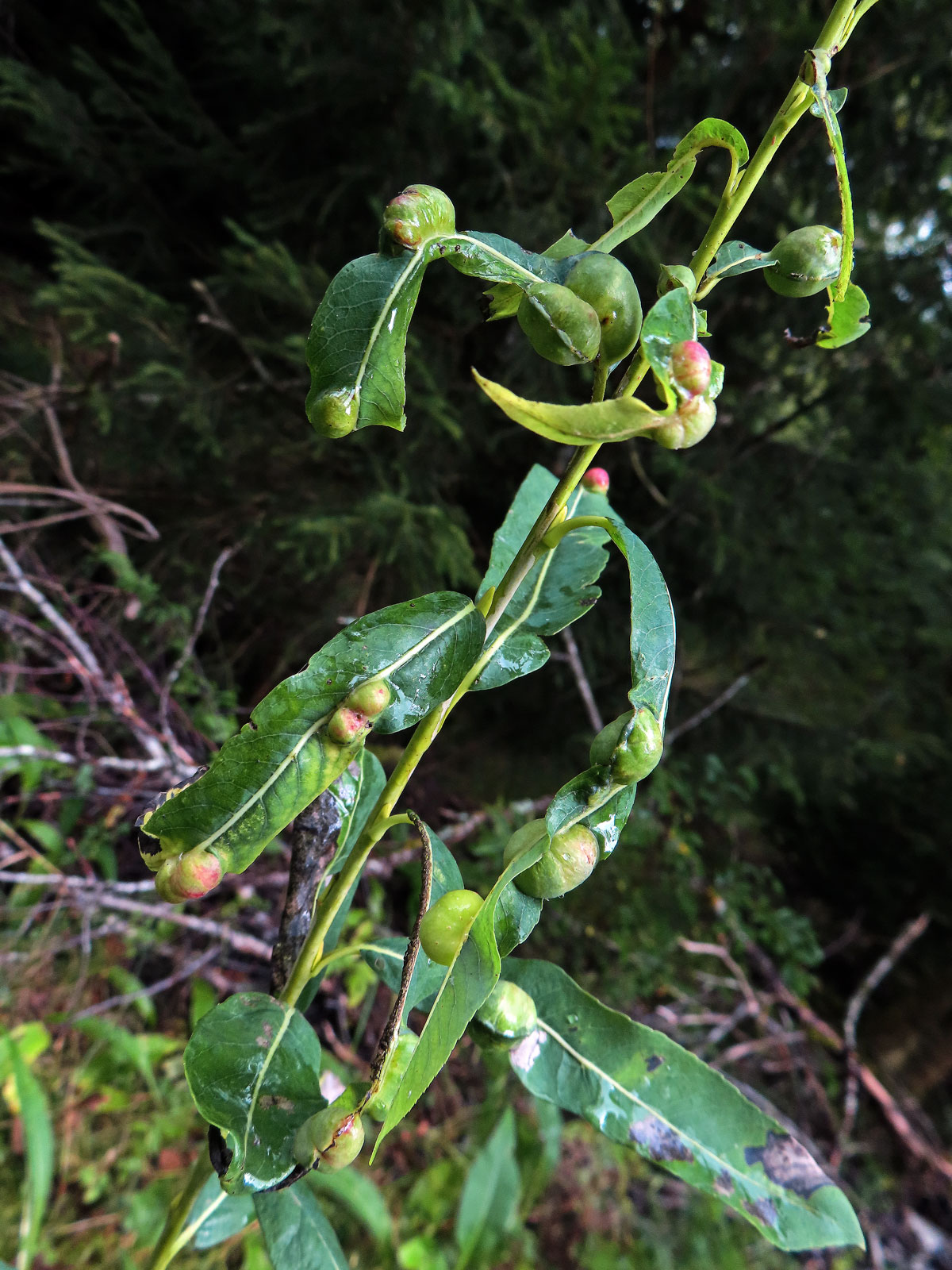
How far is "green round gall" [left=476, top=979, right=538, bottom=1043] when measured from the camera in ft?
1.91

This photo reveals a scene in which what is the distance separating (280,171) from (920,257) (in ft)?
6.89

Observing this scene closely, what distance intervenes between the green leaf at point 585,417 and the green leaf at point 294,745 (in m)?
0.18

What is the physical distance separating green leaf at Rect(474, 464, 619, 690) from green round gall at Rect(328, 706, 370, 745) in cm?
16

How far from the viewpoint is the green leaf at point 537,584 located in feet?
2.19

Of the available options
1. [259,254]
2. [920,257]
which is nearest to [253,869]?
[259,254]

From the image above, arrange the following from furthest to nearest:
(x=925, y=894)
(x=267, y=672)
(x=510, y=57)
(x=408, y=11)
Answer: (x=925, y=894) < (x=267, y=672) < (x=510, y=57) < (x=408, y=11)

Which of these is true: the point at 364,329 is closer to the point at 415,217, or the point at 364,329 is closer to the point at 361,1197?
the point at 415,217

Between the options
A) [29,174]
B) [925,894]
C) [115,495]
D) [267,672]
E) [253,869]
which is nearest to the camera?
[253,869]

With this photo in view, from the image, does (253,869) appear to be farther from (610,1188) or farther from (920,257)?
(920,257)

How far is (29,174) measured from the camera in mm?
2961

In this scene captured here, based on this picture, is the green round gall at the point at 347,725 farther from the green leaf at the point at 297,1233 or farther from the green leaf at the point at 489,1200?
the green leaf at the point at 489,1200

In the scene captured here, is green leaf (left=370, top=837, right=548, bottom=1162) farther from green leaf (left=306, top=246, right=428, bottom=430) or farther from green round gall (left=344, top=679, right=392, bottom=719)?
green leaf (left=306, top=246, right=428, bottom=430)

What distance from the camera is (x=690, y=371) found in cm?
42

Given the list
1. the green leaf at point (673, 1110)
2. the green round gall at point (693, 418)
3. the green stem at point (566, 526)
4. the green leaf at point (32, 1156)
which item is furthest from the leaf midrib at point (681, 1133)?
the green leaf at point (32, 1156)
